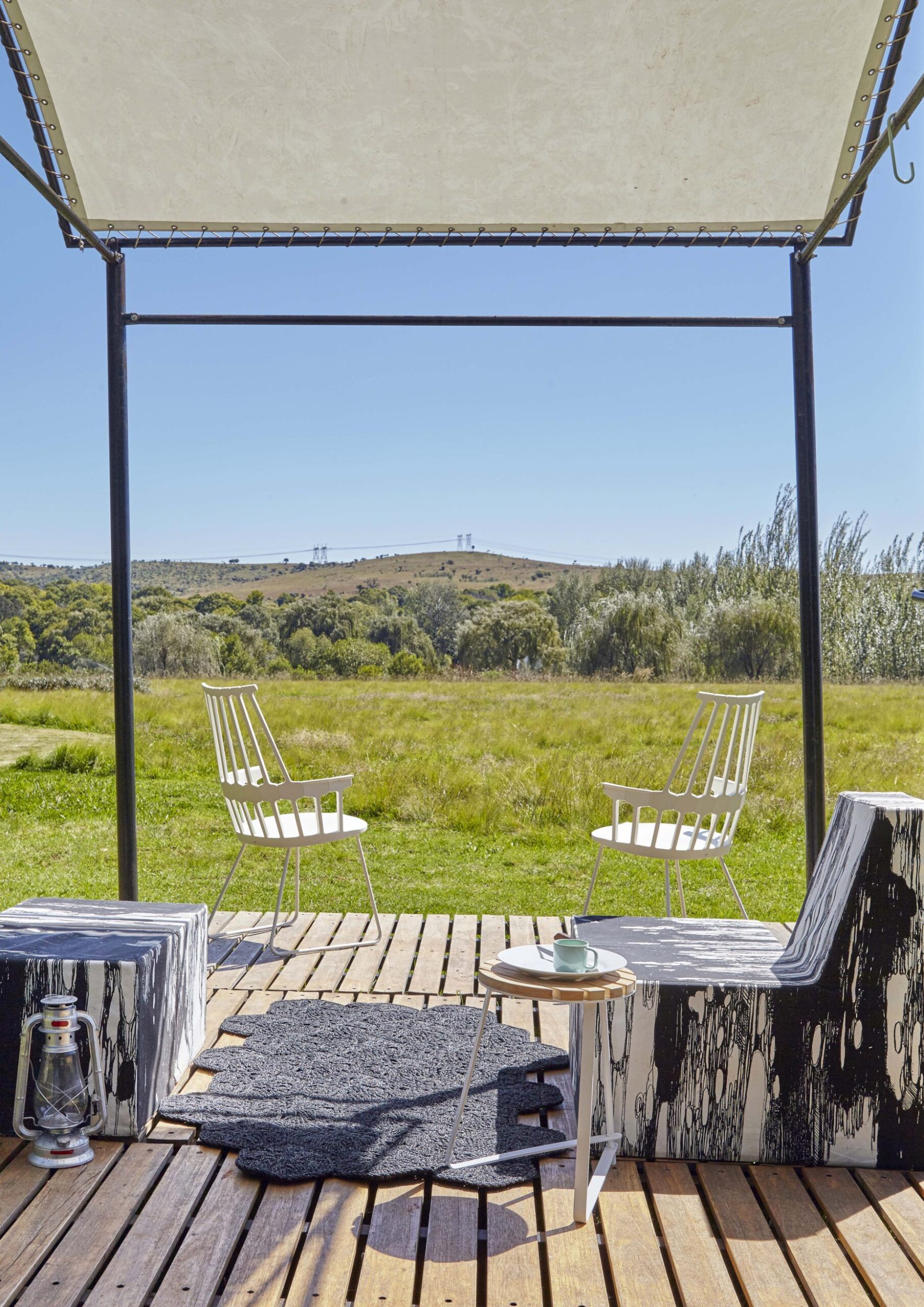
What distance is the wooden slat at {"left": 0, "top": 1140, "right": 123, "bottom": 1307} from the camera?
5.74ft

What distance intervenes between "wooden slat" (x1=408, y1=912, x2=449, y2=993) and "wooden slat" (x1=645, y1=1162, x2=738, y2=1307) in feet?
4.17

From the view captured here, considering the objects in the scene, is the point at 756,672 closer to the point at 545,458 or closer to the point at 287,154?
the point at 545,458

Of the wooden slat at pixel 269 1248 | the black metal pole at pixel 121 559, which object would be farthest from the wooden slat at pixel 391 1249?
the black metal pole at pixel 121 559

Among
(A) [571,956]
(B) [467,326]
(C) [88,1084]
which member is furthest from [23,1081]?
(B) [467,326]

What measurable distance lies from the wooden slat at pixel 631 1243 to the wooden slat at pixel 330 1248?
448mm

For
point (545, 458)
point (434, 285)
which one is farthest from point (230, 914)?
point (434, 285)

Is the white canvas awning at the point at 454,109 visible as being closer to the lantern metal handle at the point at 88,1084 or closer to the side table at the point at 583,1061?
the side table at the point at 583,1061

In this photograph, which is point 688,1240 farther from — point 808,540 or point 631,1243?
point 808,540

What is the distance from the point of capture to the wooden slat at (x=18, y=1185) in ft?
6.39

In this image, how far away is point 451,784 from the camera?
28.8ft

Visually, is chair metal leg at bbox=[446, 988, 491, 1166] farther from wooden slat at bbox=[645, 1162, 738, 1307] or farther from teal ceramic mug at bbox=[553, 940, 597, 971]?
wooden slat at bbox=[645, 1162, 738, 1307]

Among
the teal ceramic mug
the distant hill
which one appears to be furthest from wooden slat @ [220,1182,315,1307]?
the distant hill

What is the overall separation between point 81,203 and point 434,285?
31.0ft

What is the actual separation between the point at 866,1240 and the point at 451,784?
695 centimetres
